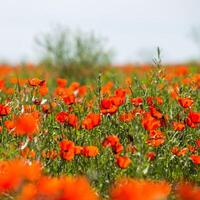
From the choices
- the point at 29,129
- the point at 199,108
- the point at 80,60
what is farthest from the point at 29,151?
the point at 80,60

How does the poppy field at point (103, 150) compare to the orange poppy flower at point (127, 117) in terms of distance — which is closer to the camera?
the poppy field at point (103, 150)

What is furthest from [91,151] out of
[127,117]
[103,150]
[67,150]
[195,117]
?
[195,117]

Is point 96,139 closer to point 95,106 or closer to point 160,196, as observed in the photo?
point 95,106

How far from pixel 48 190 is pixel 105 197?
96 cm

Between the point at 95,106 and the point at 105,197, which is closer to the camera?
the point at 105,197

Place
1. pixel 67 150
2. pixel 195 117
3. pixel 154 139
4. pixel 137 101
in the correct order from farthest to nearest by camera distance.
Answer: pixel 137 101 < pixel 195 117 < pixel 154 139 < pixel 67 150

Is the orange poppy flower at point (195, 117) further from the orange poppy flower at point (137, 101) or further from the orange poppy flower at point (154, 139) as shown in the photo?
the orange poppy flower at point (137, 101)

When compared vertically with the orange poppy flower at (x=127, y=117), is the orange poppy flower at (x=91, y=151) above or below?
below

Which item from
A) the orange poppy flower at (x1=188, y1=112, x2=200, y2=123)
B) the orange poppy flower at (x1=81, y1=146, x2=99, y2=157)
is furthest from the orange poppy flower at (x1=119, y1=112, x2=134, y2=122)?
the orange poppy flower at (x1=81, y1=146, x2=99, y2=157)

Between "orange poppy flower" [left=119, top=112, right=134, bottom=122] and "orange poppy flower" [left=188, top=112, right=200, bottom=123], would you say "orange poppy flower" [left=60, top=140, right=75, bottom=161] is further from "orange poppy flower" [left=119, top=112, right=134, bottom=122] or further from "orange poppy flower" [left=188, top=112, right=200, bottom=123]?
"orange poppy flower" [left=188, top=112, right=200, bottom=123]

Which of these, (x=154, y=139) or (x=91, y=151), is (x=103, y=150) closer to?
(x=154, y=139)

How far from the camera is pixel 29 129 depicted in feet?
9.68

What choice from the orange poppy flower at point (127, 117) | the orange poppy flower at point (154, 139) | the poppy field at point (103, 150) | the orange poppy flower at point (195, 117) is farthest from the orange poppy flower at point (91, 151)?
the orange poppy flower at point (195, 117)

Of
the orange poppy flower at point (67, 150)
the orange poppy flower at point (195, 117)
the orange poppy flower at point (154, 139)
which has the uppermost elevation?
the orange poppy flower at point (195, 117)
